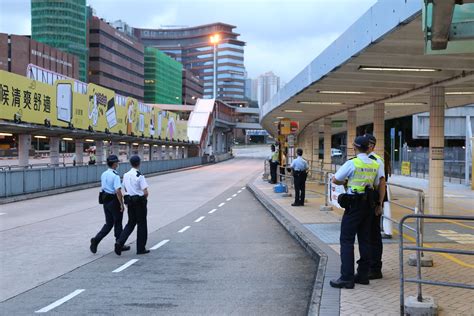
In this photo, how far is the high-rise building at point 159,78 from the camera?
16312 cm

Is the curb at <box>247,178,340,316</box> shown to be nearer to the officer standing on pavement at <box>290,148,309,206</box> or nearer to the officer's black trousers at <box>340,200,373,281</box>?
the officer's black trousers at <box>340,200,373,281</box>

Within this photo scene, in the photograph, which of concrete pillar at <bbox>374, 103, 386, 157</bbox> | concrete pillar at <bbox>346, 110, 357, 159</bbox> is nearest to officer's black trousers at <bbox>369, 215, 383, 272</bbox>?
concrete pillar at <bbox>374, 103, 386, 157</bbox>

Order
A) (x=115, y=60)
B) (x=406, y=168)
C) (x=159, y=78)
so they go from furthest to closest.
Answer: (x=159, y=78) < (x=115, y=60) < (x=406, y=168)

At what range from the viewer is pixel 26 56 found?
99.1m

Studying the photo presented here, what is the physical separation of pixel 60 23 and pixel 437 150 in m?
116

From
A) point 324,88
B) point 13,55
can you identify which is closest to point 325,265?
point 324,88

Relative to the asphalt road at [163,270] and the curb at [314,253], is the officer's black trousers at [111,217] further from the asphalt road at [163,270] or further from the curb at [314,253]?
the curb at [314,253]

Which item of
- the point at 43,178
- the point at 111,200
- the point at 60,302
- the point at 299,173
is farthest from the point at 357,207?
the point at 43,178

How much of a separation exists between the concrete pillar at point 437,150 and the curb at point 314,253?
4.33 metres

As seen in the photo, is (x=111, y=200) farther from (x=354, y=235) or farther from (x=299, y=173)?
(x=299, y=173)

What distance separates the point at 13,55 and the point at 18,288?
98975mm

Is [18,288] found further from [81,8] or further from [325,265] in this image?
[81,8]

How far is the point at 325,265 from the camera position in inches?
316

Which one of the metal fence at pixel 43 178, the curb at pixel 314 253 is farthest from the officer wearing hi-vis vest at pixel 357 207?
the metal fence at pixel 43 178
